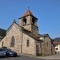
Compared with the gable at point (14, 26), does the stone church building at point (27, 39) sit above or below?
below

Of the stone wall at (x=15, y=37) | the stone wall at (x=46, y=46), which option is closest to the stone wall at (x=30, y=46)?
the stone wall at (x=15, y=37)

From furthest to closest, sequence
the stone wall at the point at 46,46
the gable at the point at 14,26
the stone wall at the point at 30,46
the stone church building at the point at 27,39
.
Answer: the gable at the point at 14,26
the stone wall at the point at 46,46
the stone church building at the point at 27,39
the stone wall at the point at 30,46

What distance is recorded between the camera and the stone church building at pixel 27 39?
3403 cm

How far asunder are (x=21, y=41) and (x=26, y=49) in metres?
2.69

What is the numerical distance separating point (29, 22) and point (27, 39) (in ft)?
23.5

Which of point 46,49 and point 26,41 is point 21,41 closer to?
A: point 26,41

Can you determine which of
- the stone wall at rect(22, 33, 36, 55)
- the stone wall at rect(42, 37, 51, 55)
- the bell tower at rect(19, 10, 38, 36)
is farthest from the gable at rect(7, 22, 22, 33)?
the stone wall at rect(42, 37, 51, 55)

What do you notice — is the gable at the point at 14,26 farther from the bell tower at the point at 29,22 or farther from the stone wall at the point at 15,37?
the bell tower at the point at 29,22

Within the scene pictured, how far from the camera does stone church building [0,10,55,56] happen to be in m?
34.0

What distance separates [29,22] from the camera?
1587 inches

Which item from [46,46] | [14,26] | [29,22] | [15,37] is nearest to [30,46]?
[15,37]

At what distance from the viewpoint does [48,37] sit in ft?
132

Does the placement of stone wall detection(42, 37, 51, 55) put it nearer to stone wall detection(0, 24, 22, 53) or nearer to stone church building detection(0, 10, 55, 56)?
stone church building detection(0, 10, 55, 56)

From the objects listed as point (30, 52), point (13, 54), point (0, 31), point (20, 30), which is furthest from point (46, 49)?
point (0, 31)
